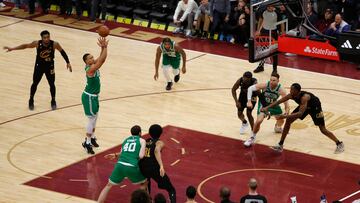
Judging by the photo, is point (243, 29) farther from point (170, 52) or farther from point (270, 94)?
point (270, 94)

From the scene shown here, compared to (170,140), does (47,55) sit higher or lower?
higher

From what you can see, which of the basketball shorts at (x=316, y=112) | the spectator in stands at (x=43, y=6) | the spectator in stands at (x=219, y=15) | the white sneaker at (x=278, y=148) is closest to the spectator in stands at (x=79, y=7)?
the spectator in stands at (x=43, y=6)

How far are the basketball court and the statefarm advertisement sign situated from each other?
2.28 m

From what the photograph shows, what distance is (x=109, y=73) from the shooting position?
22844mm

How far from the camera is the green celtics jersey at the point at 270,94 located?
17.7 meters

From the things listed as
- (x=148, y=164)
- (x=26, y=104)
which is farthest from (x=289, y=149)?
(x=26, y=104)

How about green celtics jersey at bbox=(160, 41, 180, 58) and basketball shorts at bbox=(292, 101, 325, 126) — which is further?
green celtics jersey at bbox=(160, 41, 180, 58)

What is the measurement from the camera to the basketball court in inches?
617

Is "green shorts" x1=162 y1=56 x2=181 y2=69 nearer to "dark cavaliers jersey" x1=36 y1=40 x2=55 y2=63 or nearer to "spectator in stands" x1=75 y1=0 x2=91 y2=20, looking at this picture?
"dark cavaliers jersey" x1=36 y1=40 x2=55 y2=63

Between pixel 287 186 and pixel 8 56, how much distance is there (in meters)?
11.1

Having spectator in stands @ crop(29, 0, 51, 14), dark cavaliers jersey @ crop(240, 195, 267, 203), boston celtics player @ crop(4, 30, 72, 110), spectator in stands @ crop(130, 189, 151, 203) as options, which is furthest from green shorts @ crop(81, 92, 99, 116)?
spectator in stands @ crop(29, 0, 51, 14)

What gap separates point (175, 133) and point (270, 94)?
2257mm

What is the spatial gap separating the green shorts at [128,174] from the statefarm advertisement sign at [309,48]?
4291mm

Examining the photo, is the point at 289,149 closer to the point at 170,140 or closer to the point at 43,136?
the point at 170,140
